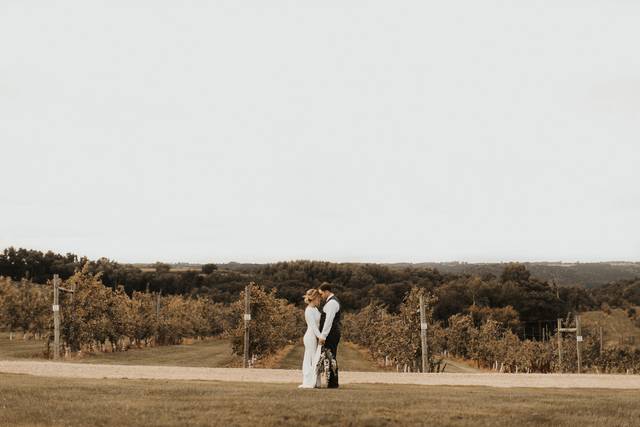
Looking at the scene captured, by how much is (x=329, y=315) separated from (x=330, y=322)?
0.19 m

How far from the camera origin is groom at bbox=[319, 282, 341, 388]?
18.7m

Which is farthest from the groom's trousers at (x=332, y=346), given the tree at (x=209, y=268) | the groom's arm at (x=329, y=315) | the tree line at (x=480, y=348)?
the tree at (x=209, y=268)

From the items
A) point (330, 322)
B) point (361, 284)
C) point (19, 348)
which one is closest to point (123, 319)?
point (19, 348)

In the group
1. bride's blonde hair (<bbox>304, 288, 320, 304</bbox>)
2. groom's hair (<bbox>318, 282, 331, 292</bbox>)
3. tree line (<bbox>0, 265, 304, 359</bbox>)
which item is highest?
groom's hair (<bbox>318, 282, 331, 292</bbox>)

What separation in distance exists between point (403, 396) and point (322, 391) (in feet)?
6.01

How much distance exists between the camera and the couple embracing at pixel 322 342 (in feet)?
61.6

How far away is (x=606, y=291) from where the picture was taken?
142 m

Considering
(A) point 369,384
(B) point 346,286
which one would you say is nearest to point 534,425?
(A) point 369,384

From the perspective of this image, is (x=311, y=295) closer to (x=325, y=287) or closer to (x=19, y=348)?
(x=325, y=287)

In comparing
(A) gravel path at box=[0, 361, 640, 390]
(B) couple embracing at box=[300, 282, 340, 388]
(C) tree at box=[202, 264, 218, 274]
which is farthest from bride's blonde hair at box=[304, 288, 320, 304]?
(C) tree at box=[202, 264, 218, 274]

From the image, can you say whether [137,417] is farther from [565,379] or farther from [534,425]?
[565,379]

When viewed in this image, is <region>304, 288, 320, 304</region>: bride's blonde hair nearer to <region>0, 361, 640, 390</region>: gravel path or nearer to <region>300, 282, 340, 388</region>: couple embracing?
<region>300, 282, 340, 388</region>: couple embracing

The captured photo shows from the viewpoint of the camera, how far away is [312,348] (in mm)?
19047

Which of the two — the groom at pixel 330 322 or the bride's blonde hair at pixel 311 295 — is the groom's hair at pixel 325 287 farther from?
the bride's blonde hair at pixel 311 295
